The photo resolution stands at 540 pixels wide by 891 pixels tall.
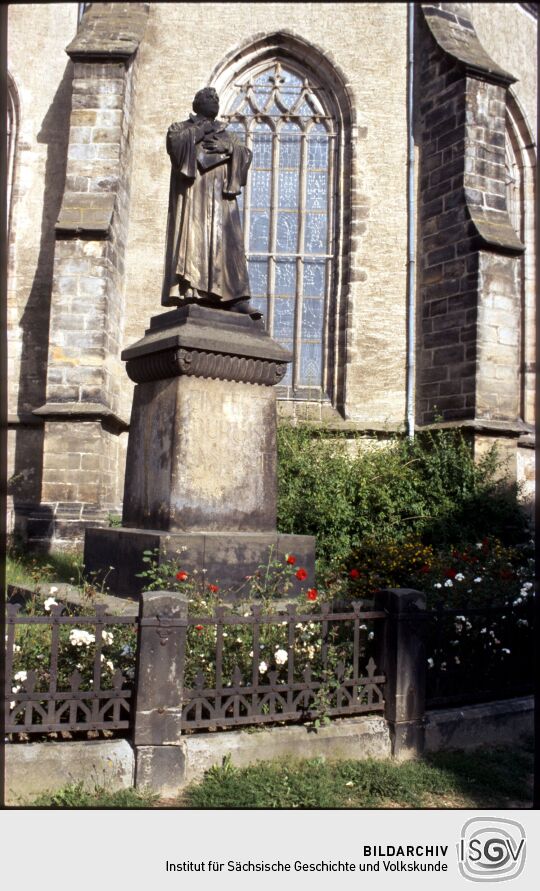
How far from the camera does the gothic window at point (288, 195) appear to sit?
13.6m

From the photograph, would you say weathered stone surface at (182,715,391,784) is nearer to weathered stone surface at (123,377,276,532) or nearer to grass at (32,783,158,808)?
grass at (32,783,158,808)

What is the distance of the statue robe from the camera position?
6.39 meters

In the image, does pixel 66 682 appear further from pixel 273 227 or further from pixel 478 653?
pixel 273 227

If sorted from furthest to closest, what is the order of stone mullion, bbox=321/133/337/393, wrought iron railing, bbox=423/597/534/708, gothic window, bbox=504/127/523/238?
gothic window, bbox=504/127/523/238
stone mullion, bbox=321/133/337/393
wrought iron railing, bbox=423/597/534/708

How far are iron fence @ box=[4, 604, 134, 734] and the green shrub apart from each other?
229 inches

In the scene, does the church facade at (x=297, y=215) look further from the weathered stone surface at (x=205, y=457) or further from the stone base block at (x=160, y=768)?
the stone base block at (x=160, y=768)

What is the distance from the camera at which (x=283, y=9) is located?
13625 millimetres

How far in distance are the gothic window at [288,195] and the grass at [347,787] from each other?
9.51 m

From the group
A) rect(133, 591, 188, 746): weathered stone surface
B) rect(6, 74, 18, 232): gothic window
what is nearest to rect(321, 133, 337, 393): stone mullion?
rect(6, 74, 18, 232): gothic window

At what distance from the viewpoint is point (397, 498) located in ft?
35.9

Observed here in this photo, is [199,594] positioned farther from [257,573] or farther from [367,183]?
[367,183]

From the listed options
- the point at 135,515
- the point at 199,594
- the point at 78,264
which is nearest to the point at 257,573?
the point at 199,594

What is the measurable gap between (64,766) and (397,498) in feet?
24.7

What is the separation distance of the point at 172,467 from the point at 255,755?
223 centimetres
